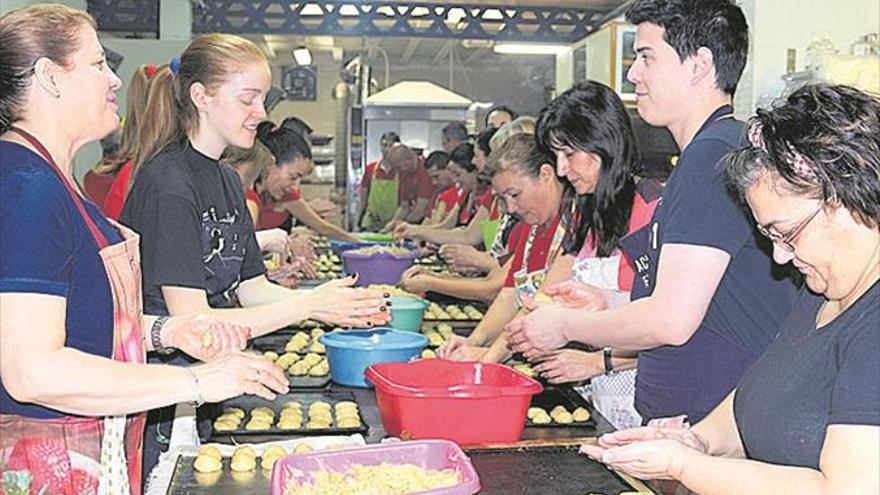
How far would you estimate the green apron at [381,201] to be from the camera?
8.43 m

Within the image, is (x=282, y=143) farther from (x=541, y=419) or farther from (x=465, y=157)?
(x=541, y=419)

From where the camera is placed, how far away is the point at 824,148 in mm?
1254

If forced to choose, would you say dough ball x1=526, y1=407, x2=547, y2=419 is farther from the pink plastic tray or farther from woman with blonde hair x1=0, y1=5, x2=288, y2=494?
woman with blonde hair x1=0, y1=5, x2=288, y2=494

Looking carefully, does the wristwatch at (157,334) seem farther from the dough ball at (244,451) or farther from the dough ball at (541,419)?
the dough ball at (541,419)

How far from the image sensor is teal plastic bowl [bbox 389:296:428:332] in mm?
3131

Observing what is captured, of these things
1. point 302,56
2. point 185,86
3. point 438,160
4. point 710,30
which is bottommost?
point 438,160

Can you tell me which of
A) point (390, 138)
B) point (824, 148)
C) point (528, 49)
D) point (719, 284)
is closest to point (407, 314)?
point (719, 284)

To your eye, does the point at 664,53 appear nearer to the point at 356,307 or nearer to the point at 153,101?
the point at 356,307

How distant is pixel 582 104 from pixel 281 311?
0.92 metres

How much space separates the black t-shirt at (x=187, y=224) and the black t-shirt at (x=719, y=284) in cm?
102

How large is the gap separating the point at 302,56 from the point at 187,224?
786cm

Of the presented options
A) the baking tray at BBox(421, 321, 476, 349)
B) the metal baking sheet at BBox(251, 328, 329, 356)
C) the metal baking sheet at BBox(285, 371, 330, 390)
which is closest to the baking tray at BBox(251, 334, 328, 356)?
the metal baking sheet at BBox(251, 328, 329, 356)

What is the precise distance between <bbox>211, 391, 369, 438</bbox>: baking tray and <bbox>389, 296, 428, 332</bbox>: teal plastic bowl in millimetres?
667

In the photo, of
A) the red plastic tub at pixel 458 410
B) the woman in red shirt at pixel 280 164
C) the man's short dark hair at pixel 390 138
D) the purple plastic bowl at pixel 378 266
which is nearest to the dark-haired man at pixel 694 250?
the red plastic tub at pixel 458 410
